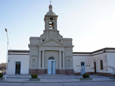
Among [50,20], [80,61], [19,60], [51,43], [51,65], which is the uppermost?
[50,20]

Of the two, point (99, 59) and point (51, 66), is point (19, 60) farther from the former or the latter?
point (99, 59)

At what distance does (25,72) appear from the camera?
3161 cm

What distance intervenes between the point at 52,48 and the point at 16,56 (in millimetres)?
7785

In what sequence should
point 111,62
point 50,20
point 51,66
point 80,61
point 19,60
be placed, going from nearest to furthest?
point 111,62, point 51,66, point 19,60, point 50,20, point 80,61

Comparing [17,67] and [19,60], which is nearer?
[17,67]

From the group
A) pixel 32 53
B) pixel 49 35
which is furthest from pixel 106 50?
pixel 32 53

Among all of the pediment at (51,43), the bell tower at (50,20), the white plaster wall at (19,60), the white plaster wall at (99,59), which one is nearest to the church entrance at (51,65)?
the pediment at (51,43)

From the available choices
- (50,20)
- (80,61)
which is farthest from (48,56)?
(50,20)

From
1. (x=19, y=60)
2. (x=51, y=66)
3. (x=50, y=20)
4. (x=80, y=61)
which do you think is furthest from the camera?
(x=80, y=61)

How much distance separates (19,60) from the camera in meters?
32.0

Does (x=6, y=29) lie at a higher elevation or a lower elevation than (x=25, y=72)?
higher

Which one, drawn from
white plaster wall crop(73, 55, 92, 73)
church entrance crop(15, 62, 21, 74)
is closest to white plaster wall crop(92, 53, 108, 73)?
white plaster wall crop(73, 55, 92, 73)

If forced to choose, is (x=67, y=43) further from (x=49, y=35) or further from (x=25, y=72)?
(x=25, y=72)

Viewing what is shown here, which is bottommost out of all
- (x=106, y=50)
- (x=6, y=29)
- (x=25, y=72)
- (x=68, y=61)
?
(x=25, y=72)
